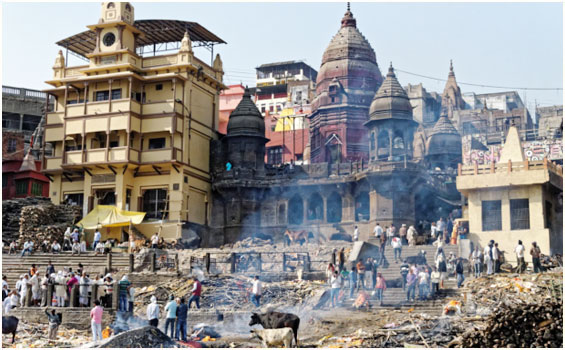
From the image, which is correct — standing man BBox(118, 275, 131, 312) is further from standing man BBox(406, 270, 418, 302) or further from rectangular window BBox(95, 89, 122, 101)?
rectangular window BBox(95, 89, 122, 101)

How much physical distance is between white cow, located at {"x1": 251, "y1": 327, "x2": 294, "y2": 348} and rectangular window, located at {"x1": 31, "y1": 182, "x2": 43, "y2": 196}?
32384 millimetres

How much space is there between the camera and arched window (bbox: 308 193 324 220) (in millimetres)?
42750

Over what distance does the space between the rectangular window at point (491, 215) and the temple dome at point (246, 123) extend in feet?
49.9

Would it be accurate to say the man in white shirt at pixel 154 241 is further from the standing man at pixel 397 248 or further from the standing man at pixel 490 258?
the standing man at pixel 490 258

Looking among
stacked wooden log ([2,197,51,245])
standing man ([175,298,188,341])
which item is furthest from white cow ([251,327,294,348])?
stacked wooden log ([2,197,51,245])

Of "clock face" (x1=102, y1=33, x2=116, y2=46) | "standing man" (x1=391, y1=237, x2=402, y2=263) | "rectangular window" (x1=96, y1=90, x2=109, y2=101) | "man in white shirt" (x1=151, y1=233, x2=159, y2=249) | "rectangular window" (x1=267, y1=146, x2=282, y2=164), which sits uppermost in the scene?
"clock face" (x1=102, y1=33, x2=116, y2=46)

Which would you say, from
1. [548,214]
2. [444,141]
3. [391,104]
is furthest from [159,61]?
[548,214]

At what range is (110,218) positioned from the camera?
40.4 metres

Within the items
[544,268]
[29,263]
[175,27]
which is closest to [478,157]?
[175,27]

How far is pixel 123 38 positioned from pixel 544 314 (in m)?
30.1

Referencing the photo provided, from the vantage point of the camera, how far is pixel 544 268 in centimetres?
2819

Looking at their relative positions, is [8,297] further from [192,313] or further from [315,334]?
[315,334]

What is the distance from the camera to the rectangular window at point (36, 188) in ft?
163

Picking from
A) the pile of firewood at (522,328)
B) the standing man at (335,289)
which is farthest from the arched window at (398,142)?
the pile of firewood at (522,328)
